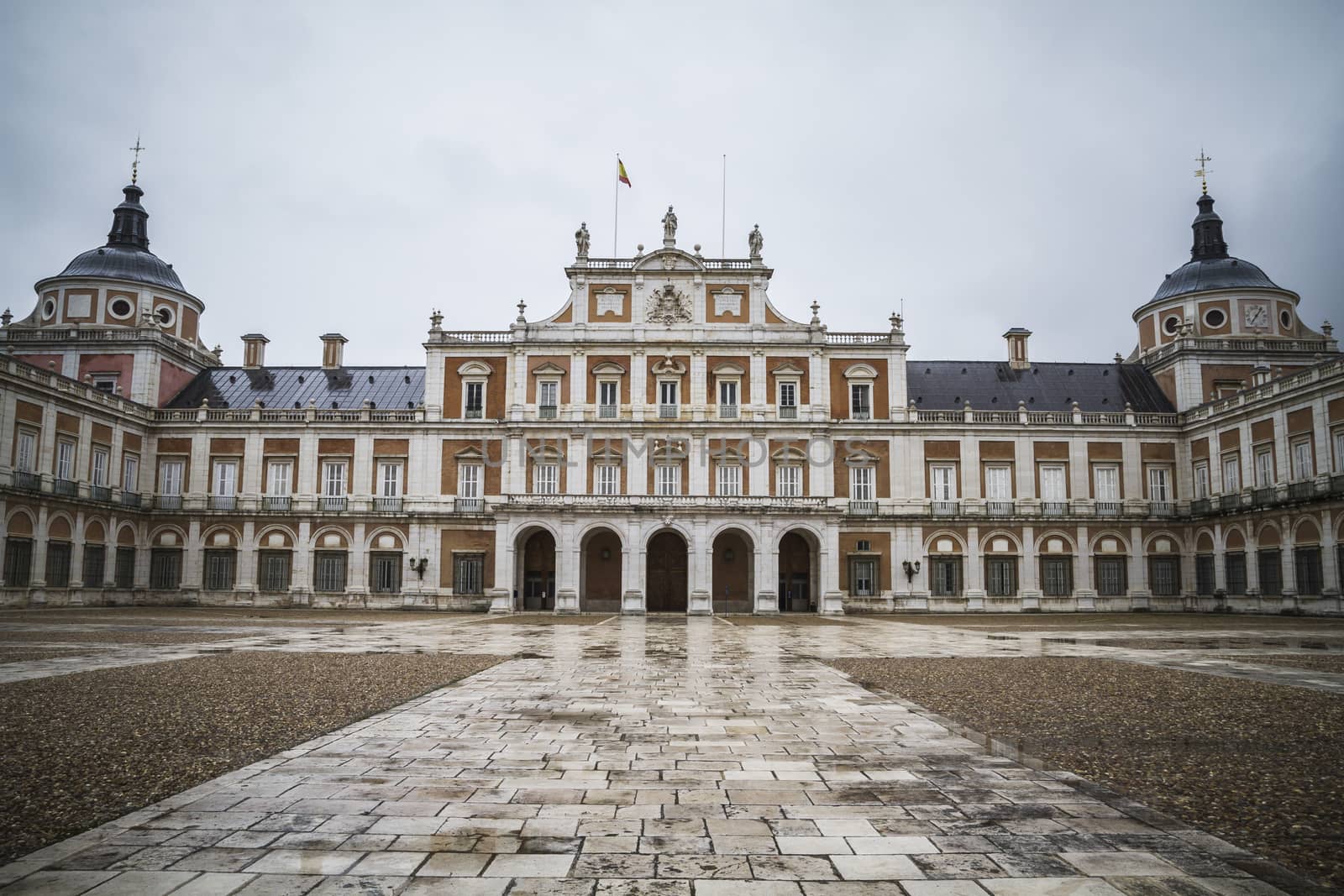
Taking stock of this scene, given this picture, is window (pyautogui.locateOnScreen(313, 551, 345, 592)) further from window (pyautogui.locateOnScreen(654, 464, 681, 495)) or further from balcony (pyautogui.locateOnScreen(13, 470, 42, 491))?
window (pyautogui.locateOnScreen(654, 464, 681, 495))

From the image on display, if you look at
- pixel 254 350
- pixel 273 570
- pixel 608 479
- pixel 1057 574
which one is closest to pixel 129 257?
pixel 254 350

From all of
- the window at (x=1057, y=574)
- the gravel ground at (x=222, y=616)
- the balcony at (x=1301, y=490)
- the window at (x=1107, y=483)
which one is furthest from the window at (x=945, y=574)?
the gravel ground at (x=222, y=616)

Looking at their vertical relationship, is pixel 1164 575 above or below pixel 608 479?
below

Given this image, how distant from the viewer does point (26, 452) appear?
3962 cm

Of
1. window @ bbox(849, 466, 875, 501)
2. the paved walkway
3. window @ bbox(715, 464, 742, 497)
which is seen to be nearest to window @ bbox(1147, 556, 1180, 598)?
window @ bbox(849, 466, 875, 501)

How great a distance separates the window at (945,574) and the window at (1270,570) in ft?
42.3

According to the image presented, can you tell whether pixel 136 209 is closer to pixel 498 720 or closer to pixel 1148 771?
pixel 498 720

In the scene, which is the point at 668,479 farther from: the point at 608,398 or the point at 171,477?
the point at 171,477

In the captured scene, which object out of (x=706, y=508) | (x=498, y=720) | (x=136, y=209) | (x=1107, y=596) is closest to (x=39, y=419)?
(x=136, y=209)

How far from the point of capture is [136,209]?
54.8m

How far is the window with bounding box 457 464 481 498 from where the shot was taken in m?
47.8

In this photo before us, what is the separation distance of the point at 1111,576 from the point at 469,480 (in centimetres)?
3285

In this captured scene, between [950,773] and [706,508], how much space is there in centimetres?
3555

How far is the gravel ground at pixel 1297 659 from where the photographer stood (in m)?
16.4
